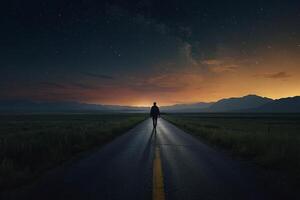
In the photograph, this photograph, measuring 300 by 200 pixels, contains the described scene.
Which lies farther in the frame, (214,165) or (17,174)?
(214,165)

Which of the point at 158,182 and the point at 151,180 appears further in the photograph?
the point at 151,180

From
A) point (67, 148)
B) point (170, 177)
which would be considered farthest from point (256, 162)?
point (67, 148)

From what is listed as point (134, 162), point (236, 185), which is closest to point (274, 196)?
point (236, 185)

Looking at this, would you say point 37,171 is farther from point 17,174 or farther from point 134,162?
point 134,162

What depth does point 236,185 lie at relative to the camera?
5.64 meters

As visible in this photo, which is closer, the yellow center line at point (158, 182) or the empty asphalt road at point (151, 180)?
the yellow center line at point (158, 182)

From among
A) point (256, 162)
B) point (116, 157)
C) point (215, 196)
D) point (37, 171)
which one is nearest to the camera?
Answer: point (215, 196)

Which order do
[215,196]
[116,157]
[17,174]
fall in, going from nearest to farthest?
[215,196], [17,174], [116,157]

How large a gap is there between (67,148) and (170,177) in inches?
264

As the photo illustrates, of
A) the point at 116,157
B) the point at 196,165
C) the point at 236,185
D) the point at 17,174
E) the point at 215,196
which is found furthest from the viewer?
the point at 116,157

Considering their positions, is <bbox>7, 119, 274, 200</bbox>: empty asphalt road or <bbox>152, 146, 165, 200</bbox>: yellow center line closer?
<bbox>152, 146, 165, 200</bbox>: yellow center line

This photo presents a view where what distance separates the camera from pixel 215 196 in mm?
4820

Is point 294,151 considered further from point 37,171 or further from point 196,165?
point 37,171

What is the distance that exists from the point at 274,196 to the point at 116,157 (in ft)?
19.5
